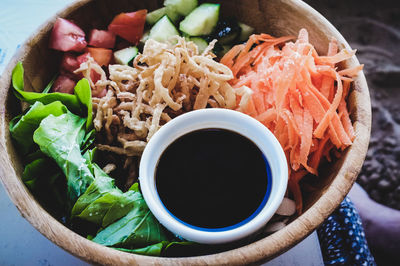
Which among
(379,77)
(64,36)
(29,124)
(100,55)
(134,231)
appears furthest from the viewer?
(379,77)

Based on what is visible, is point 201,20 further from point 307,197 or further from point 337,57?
point 307,197

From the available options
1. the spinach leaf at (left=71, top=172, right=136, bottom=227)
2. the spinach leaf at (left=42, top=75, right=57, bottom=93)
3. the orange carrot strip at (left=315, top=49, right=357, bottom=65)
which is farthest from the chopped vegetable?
the spinach leaf at (left=71, top=172, right=136, bottom=227)

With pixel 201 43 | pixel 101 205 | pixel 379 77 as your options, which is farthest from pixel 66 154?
pixel 379 77

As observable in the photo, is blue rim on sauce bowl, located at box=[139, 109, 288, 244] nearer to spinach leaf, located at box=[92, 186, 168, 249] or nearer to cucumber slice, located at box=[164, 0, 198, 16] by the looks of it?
spinach leaf, located at box=[92, 186, 168, 249]

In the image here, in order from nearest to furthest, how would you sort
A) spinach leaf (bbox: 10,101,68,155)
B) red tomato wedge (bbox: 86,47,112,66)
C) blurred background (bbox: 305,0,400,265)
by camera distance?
spinach leaf (bbox: 10,101,68,155) → red tomato wedge (bbox: 86,47,112,66) → blurred background (bbox: 305,0,400,265)

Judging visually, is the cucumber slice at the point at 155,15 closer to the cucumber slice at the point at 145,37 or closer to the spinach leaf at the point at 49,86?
the cucumber slice at the point at 145,37
